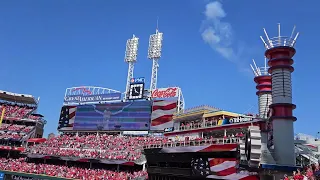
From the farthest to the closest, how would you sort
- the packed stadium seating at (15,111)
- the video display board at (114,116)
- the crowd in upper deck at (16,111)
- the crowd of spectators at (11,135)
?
1. the packed stadium seating at (15,111)
2. the crowd in upper deck at (16,111)
3. the crowd of spectators at (11,135)
4. the video display board at (114,116)

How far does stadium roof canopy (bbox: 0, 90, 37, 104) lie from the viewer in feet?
276

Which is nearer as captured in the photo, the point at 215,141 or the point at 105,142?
the point at 215,141

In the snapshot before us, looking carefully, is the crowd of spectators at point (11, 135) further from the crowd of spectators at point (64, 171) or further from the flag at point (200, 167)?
the flag at point (200, 167)

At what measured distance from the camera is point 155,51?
71.5m

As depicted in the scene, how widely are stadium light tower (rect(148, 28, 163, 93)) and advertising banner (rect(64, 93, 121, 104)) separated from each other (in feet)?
27.4

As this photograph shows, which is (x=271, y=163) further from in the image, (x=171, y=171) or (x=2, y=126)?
(x=2, y=126)

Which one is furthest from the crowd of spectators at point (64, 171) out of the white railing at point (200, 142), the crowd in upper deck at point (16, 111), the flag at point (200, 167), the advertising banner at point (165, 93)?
the advertising banner at point (165, 93)

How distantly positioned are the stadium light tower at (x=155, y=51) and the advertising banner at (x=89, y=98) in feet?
27.4

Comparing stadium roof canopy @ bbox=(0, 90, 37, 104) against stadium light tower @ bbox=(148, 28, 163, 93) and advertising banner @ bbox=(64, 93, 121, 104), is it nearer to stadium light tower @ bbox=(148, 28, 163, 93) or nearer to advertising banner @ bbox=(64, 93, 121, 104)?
advertising banner @ bbox=(64, 93, 121, 104)

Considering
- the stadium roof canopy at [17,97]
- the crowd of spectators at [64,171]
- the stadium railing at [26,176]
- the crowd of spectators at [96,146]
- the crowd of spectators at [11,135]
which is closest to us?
the crowd of spectators at [64,171]

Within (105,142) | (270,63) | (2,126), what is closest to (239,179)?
(270,63)

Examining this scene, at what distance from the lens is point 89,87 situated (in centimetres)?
7656

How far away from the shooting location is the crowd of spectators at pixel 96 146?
57.5 meters

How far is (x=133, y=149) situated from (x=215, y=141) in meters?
28.2
